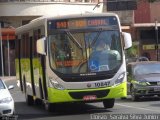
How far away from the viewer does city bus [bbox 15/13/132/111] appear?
1877 cm

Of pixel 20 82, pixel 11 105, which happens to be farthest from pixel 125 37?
pixel 20 82

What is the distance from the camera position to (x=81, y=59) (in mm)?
18891

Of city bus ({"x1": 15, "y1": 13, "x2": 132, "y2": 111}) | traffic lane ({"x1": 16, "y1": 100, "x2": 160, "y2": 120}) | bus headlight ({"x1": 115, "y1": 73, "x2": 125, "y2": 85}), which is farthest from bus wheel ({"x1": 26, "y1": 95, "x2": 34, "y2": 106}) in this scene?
bus headlight ({"x1": 115, "y1": 73, "x2": 125, "y2": 85})

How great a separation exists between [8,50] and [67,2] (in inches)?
322

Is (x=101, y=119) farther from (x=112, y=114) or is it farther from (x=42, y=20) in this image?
(x=42, y=20)

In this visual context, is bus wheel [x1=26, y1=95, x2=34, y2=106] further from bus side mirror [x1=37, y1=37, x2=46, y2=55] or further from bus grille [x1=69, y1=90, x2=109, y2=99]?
bus grille [x1=69, y1=90, x2=109, y2=99]

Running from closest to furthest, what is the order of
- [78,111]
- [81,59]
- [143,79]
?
[81,59] < [78,111] < [143,79]

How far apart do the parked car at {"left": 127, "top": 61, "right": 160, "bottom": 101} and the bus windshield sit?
5400mm

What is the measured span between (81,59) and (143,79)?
6.15m

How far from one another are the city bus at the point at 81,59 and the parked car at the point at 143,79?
5.11 meters

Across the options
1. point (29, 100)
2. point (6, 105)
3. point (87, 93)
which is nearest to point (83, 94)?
point (87, 93)

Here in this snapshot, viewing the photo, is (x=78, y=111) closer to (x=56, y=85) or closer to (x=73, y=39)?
(x=56, y=85)

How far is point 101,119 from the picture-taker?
54.9ft

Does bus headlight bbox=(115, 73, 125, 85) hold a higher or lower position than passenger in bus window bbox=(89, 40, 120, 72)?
lower
